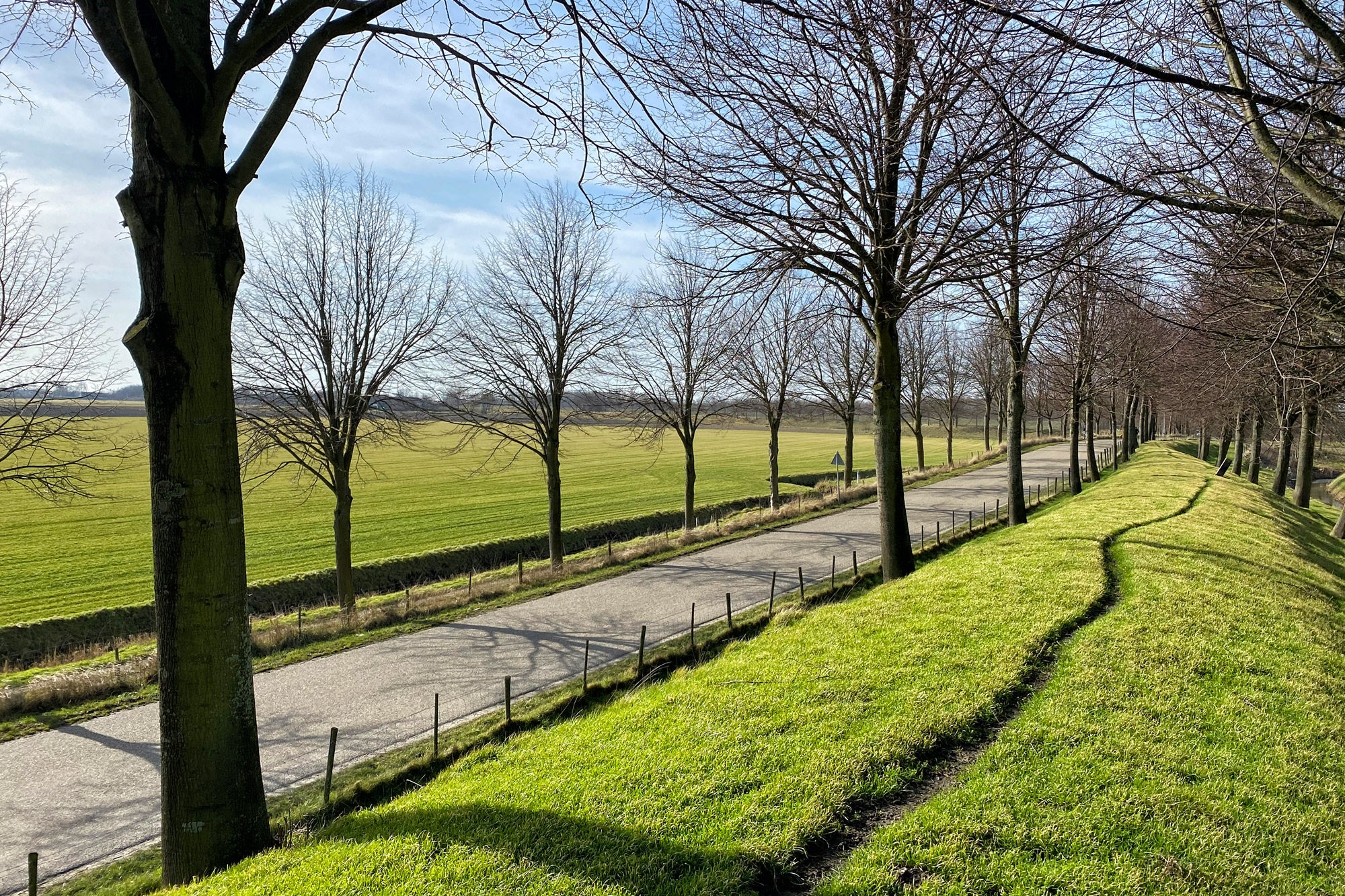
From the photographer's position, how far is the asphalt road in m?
6.95

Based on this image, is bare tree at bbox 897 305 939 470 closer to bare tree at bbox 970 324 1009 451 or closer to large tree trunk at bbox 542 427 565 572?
bare tree at bbox 970 324 1009 451

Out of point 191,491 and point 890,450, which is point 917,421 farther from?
point 191,491

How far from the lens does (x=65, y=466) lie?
13.1m

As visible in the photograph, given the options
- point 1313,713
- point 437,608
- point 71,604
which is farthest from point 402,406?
point 1313,713

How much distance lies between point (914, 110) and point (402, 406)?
48.8ft

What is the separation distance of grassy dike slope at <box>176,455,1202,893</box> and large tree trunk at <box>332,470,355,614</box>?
10.8 meters

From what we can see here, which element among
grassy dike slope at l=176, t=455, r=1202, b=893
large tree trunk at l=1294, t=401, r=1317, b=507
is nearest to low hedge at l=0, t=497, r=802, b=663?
grassy dike slope at l=176, t=455, r=1202, b=893

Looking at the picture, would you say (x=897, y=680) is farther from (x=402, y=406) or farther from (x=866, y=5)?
(x=402, y=406)

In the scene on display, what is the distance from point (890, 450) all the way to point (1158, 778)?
25.3ft

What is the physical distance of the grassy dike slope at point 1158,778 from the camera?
3.92 metres

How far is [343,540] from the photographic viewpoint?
15984 mm

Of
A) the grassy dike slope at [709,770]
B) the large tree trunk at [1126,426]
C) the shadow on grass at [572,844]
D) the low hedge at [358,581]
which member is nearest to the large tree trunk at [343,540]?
the low hedge at [358,581]

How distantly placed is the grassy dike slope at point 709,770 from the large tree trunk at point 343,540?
35.6 ft

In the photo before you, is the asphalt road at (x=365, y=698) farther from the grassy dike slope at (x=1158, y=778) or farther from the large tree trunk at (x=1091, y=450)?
the large tree trunk at (x=1091, y=450)
